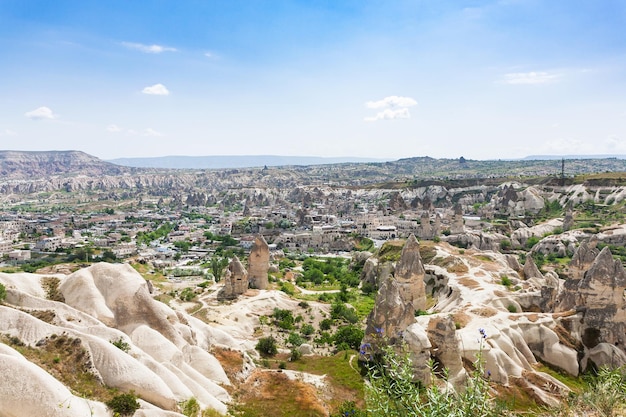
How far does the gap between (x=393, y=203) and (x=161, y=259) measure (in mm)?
67158

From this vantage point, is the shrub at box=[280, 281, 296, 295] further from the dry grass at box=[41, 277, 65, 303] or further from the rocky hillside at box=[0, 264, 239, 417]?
the dry grass at box=[41, 277, 65, 303]

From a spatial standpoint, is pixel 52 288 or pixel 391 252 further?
pixel 391 252

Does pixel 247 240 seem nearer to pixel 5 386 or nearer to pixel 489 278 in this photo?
pixel 489 278

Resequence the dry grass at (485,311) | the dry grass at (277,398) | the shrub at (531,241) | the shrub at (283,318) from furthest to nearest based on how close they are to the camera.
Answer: the shrub at (531,241) < the shrub at (283,318) < the dry grass at (485,311) < the dry grass at (277,398)

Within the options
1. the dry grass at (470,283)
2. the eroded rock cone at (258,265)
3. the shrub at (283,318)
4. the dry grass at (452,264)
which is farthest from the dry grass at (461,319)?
the eroded rock cone at (258,265)

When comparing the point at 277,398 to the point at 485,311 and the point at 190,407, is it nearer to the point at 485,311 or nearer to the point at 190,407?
the point at 190,407

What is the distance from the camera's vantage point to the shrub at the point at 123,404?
635 inches

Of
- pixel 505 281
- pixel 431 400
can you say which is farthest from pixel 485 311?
pixel 431 400

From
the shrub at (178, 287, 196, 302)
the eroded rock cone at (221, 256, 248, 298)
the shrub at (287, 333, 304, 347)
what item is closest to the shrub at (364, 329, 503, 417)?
the shrub at (287, 333, 304, 347)

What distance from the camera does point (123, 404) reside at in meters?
16.2

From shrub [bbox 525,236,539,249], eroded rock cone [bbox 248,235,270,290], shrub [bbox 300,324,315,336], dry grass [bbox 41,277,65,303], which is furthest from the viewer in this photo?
shrub [bbox 525,236,539,249]

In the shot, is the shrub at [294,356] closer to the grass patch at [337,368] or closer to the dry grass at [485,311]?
the grass patch at [337,368]

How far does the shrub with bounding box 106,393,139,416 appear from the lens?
52.9ft

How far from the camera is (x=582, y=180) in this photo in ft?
388
